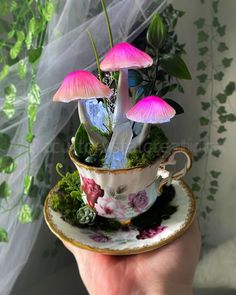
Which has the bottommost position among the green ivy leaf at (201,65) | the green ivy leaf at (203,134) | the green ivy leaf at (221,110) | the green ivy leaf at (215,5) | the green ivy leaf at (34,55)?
the green ivy leaf at (203,134)

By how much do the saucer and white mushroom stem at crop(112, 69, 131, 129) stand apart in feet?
0.59

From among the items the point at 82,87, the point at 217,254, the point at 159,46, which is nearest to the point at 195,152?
the point at 217,254

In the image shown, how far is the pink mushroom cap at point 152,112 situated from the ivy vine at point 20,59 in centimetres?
20

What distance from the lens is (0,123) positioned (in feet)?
2.11

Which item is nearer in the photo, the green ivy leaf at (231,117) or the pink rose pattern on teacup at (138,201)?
the pink rose pattern on teacup at (138,201)

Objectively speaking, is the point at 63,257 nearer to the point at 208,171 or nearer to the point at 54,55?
the point at 208,171

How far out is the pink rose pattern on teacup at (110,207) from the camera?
1.90 feet

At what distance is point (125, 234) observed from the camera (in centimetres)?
60

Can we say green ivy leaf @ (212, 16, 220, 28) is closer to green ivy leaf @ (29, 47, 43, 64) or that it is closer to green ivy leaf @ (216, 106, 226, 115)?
green ivy leaf @ (216, 106, 226, 115)

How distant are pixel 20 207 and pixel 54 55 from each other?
30 centimetres

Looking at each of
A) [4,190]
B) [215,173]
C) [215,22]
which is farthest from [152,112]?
[215,173]

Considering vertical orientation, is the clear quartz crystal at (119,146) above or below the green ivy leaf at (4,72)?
below

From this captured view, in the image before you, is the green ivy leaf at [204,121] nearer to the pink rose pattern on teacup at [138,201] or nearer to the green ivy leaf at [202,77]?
the green ivy leaf at [202,77]

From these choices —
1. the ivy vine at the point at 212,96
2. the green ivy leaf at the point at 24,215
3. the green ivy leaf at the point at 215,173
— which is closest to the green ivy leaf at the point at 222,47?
the ivy vine at the point at 212,96
